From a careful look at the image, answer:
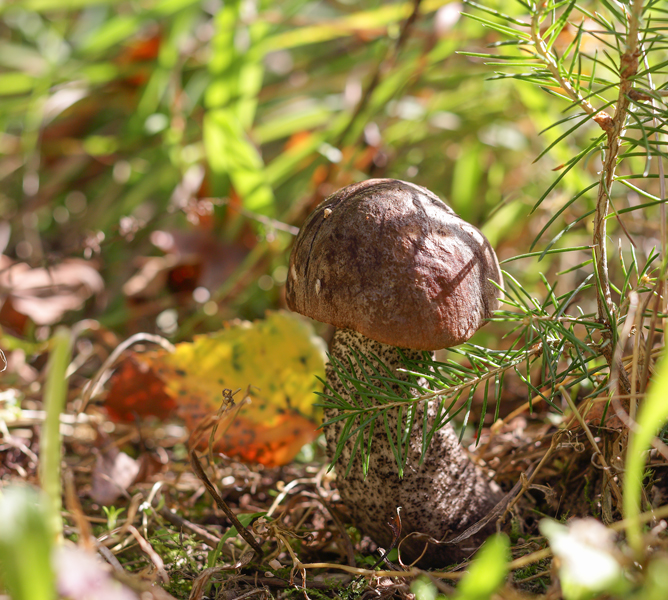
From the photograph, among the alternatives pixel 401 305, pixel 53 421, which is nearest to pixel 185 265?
pixel 401 305

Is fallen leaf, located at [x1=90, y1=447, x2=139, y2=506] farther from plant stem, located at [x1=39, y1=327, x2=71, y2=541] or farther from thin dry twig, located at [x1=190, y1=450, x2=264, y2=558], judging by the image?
plant stem, located at [x1=39, y1=327, x2=71, y2=541]

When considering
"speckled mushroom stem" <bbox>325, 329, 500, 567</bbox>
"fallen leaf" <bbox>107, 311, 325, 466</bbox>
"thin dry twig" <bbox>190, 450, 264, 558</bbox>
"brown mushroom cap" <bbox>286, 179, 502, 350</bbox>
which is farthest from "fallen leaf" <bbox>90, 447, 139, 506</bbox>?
"brown mushroom cap" <bbox>286, 179, 502, 350</bbox>

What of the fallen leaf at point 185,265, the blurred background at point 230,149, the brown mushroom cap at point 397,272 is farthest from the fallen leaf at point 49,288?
the brown mushroom cap at point 397,272

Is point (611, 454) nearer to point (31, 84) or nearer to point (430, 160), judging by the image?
point (430, 160)

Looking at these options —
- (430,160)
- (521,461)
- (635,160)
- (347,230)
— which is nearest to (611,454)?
(521,461)

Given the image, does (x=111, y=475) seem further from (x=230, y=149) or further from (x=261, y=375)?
(x=230, y=149)

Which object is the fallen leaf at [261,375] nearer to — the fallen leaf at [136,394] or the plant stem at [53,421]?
the fallen leaf at [136,394]

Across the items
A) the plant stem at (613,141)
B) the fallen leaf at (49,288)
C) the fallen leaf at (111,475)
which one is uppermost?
the plant stem at (613,141)
